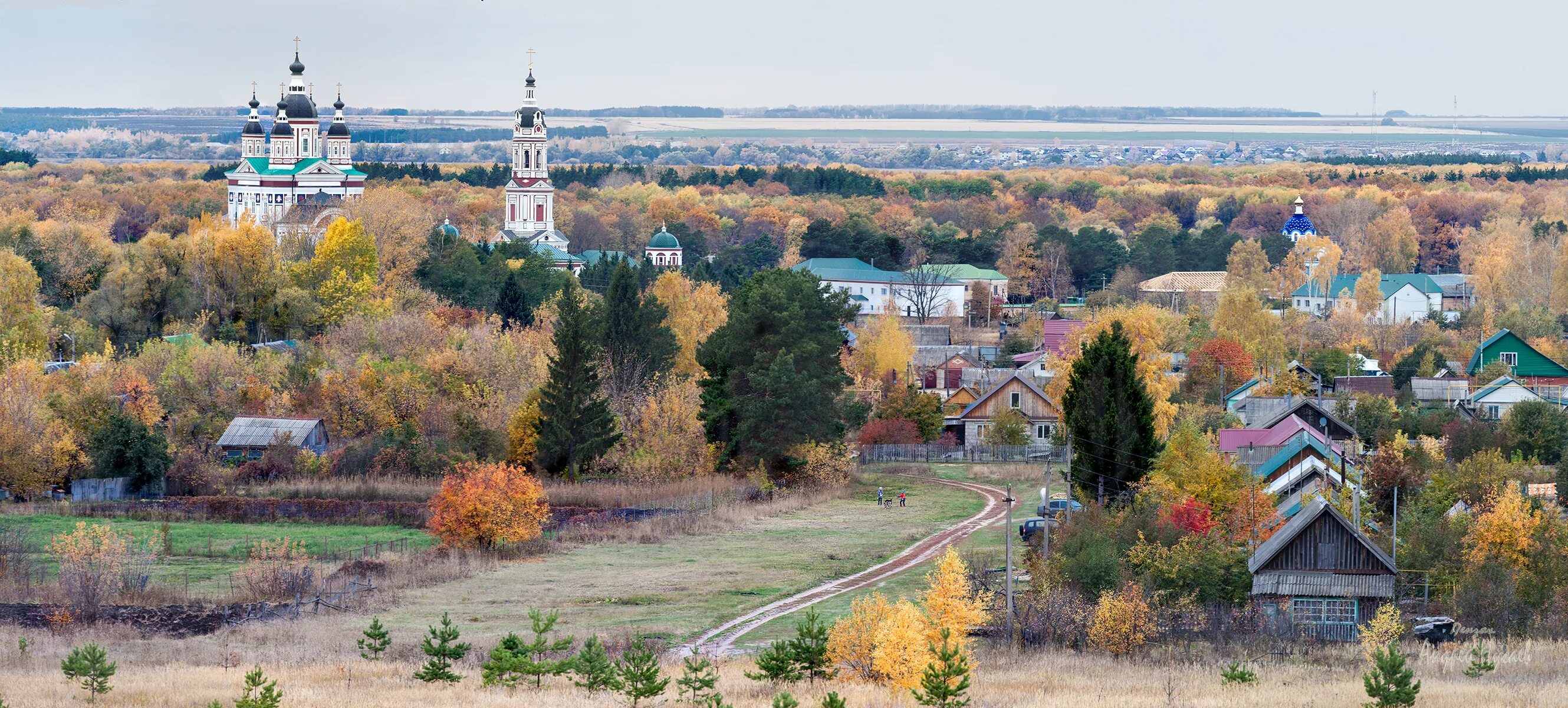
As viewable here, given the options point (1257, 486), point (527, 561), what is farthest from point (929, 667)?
point (527, 561)

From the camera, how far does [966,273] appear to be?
357 feet

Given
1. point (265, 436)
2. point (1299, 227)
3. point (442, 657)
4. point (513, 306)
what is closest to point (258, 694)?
point (442, 657)

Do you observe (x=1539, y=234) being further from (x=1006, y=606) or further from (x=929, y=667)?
(x=929, y=667)

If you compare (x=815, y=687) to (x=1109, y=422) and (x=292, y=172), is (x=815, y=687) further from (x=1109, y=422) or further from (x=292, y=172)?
(x=292, y=172)

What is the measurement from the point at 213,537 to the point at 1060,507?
2031 centimetres

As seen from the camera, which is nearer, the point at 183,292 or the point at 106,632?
the point at 106,632

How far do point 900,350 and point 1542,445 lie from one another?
1062 inches

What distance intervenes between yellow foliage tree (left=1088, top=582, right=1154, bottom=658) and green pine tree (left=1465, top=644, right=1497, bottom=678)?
16.8ft

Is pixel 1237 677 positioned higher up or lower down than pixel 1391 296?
lower down

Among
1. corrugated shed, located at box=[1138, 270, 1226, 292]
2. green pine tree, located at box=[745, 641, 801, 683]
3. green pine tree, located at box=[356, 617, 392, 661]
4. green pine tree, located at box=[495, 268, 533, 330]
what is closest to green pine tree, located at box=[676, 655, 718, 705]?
green pine tree, located at box=[745, 641, 801, 683]

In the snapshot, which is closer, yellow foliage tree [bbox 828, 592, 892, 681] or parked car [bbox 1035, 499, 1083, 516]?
yellow foliage tree [bbox 828, 592, 892, 681]

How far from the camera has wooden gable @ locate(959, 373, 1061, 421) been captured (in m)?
61.1

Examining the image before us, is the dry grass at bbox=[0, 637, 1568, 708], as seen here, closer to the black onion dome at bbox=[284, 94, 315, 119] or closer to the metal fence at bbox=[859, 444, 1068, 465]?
the metal fence at bbox=[859, 444, 1068, 465]

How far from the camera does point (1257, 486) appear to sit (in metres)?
38.6
